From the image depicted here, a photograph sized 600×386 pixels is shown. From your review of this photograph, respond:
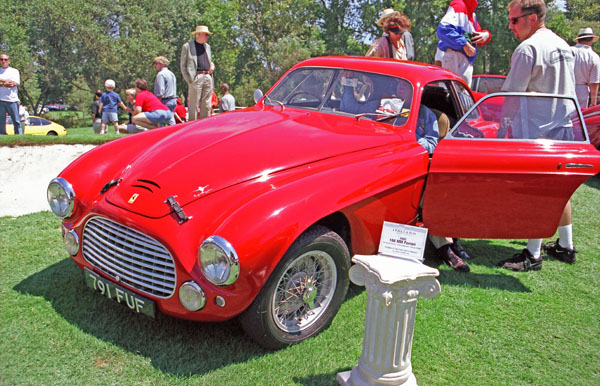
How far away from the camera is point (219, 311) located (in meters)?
2.46

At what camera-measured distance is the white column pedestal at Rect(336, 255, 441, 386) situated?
88.4 inches

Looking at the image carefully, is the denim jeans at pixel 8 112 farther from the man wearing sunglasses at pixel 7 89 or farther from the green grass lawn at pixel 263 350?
the green grass lawn at pixel 263 350

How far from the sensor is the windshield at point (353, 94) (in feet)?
12.5

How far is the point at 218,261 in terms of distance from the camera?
7.81ft

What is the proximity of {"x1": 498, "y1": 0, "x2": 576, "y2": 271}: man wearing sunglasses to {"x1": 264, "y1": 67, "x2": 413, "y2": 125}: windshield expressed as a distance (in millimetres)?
1137

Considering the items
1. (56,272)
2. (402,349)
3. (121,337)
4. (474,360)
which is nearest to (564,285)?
(474,360)

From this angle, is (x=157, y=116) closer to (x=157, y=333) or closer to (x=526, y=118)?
(x=157, y=333)

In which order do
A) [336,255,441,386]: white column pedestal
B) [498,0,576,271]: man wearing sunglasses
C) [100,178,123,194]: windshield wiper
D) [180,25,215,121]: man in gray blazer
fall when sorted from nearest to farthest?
1. [336,255,441,386]: white column pedestal
2. [100,178,123,194]: windshield wiper
3. [498,0,576,271]: man wearing sunglasses
4. [180,25,215,121]: man in gray blazer

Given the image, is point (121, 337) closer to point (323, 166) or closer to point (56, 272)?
point (56, 272)

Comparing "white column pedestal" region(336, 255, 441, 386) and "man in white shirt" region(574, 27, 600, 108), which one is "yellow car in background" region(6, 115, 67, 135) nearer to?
"man in white shirt" region(574, 27, 600, 108)

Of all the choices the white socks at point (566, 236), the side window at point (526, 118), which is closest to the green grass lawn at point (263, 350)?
the white socks at point (566, 236)

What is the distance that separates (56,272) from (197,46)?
18.7 feet

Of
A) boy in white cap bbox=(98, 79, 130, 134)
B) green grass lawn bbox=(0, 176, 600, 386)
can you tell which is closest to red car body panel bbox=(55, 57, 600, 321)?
green grass lawn bbox=(0, 176, 600, 386)

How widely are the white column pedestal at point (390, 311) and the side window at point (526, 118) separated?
5.88 ft
